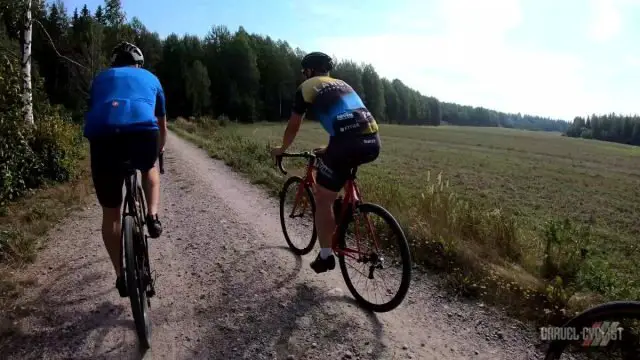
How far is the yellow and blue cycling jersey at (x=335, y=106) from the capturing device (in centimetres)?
368

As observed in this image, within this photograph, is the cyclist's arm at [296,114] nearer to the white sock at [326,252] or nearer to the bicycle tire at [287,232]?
the bicycle tire at [287,232]

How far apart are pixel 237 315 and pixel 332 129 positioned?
78.1 inches

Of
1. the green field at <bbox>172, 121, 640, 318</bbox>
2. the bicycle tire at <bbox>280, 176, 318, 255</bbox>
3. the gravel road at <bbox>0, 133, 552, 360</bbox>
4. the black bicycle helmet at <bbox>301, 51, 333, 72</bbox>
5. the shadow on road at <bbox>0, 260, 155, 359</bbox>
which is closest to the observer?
the shadow on road at <bbox>0, 260, 155, 359</bbox>

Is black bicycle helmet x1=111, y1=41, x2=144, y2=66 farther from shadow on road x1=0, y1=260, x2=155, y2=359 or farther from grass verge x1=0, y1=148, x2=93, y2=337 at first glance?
grass verge x1=0, y1=148, x2=93, y2=337

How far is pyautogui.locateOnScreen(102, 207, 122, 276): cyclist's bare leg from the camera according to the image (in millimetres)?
3418

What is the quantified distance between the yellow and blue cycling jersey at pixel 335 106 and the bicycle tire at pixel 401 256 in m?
0.77

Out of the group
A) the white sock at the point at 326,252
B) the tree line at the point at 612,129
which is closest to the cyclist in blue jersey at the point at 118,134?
the white sock at the point at 326,252

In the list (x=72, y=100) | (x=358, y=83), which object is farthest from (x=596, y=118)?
(x=72, y=100)

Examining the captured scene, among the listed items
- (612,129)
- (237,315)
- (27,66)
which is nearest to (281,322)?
(237,315)

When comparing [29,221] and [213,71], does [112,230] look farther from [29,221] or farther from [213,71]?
[213,71]

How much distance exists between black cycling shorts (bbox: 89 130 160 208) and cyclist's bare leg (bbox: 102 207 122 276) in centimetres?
8

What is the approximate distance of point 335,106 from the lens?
372 centimetres

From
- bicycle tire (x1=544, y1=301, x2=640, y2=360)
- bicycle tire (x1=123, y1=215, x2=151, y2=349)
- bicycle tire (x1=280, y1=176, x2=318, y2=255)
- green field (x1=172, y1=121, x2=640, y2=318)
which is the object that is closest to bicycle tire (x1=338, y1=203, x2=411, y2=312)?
bicycle tire (x1=280, y1=176, x2=318, y2=255)

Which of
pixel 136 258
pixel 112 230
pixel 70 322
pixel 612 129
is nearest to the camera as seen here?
pixel 136 258
